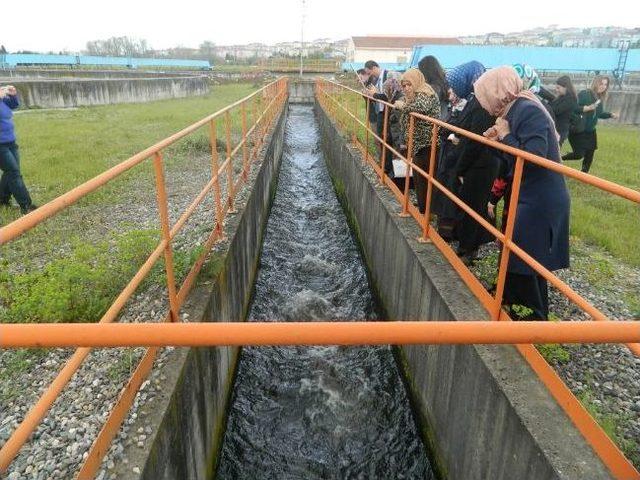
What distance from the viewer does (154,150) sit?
2924mm

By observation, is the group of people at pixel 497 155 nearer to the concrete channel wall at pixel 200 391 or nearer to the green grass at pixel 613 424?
the green grass at pixel 613 424

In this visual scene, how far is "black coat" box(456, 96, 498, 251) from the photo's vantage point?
3.86m

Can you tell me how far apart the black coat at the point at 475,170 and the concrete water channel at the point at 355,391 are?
357 mm

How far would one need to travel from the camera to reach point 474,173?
401cm

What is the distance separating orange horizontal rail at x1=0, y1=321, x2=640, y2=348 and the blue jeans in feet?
18.9

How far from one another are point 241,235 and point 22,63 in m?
41.5

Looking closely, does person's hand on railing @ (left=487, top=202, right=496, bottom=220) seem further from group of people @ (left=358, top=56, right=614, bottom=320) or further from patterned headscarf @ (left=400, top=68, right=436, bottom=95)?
patterned headscarf @ (left=400, top=68, right=436, bottom=95)

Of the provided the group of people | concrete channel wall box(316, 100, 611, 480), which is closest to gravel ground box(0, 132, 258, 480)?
concrete channel wall box(316, 100, 611, 480)

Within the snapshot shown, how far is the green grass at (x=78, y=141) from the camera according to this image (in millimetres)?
7793

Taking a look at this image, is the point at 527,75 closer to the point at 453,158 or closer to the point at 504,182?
the point at 453,158

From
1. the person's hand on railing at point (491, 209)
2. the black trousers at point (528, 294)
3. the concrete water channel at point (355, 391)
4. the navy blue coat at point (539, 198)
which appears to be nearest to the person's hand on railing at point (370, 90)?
the concrete water channel at point (355, 391)

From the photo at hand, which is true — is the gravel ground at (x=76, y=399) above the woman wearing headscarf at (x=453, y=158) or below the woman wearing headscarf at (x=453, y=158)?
below

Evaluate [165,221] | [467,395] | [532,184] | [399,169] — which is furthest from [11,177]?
[532,184]

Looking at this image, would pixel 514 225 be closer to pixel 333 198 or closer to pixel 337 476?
pixel 337 476
